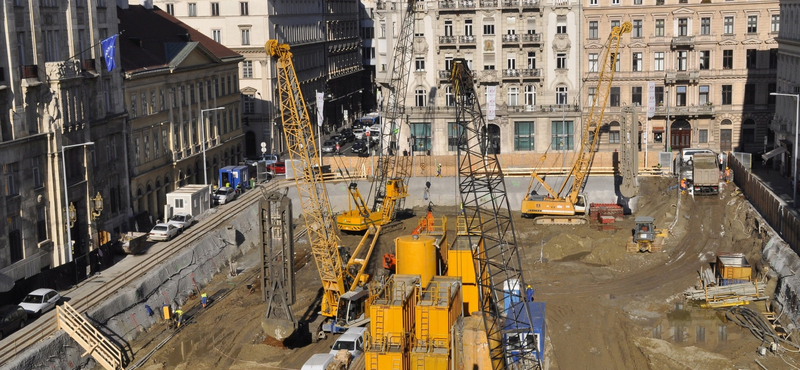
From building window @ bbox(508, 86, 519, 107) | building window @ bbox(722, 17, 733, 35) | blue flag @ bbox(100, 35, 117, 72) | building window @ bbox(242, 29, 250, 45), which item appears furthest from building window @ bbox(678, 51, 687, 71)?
blue flag @ bbox(100, 35, 117, 72)

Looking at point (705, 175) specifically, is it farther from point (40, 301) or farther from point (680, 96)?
point (40, 301)

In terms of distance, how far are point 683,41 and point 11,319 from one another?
71334 mm

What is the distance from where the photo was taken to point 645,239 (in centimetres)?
7331

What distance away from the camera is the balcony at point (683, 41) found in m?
101

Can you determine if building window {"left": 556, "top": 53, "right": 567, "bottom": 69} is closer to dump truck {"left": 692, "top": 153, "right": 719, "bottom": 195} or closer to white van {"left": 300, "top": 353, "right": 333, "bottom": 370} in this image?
dump truck {"left": 692, "top": 153, "right": 719, "bottom": 195}

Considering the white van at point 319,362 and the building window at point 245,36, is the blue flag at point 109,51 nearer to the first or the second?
the white van at point 319,362

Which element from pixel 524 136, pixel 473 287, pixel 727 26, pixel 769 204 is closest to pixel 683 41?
pixel 727 26

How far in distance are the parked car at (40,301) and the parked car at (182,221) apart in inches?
752

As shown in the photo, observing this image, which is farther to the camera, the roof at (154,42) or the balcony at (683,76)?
the balcony at (683,76)

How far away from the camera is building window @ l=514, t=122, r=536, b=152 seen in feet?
336

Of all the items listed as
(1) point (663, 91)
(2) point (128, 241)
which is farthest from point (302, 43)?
(2) point (128, 241)

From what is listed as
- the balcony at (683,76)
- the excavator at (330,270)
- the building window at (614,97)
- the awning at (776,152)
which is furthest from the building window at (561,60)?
the excavator at (330,270)

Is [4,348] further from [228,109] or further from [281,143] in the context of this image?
[281,143]

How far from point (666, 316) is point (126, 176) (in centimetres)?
3947
